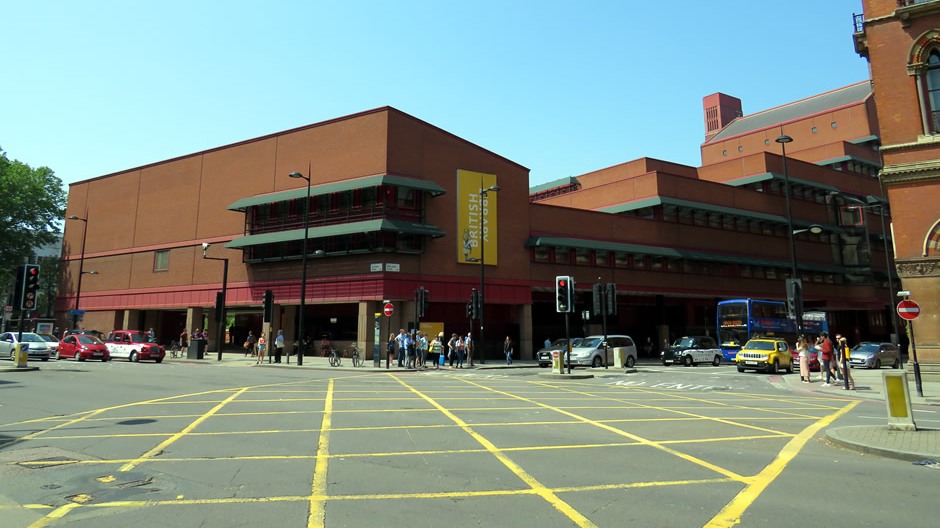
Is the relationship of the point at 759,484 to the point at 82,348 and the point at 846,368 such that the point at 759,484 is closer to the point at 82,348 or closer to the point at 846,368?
the point at 846,368

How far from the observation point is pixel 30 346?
2731 centimetres

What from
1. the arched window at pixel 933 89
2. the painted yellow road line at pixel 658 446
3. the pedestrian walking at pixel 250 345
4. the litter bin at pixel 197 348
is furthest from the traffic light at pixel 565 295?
the pedestrian walking at pixel 250 345

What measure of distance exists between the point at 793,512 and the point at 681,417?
654 centimetres

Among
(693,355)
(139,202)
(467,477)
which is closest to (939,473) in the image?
(467,477)

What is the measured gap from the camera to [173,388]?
16.1m

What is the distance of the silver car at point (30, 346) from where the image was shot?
90.8ft

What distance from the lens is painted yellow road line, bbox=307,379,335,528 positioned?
4.86 m

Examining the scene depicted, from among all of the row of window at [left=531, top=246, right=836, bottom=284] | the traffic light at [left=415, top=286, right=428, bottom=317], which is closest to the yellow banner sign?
the row of window at [left=531, top=246, right=836, bottom=284]

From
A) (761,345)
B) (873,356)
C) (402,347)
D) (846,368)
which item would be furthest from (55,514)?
(873,356)

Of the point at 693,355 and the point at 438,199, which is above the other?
the point at 438,199

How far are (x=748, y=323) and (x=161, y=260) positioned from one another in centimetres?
4427

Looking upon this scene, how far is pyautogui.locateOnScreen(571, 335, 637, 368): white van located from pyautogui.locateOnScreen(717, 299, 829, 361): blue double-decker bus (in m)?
10.5

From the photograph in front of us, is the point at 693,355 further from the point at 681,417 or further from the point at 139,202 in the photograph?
the point at 139,202

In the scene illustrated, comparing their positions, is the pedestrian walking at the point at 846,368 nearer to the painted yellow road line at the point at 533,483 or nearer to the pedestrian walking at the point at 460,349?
the painted yellow road line at the point at 533,483
